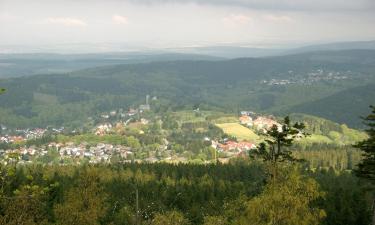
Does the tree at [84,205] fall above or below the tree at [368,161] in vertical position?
below

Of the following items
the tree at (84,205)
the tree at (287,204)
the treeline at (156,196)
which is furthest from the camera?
the tree at (84,205)

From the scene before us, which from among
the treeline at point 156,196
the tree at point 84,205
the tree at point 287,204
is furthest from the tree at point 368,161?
the tree at point 84,205

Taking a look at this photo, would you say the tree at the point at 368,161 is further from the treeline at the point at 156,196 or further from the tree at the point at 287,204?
the tree at the point at 287,204

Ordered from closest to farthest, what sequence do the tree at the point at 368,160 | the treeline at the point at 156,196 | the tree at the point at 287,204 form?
the tree at the point at 287,204, the treeline at the point at 156,196, the tree at the point at 368,160

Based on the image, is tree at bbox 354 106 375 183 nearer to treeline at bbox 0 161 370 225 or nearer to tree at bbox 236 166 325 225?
treeline at bbox 0 161 370 225

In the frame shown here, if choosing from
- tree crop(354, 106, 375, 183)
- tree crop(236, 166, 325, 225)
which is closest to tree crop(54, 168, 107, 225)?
tree crop(236, 166, 325, 225)

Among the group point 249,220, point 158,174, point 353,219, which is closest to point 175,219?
point 249,220

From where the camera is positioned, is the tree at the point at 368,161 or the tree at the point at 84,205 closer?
the tree at the point at 368,161
